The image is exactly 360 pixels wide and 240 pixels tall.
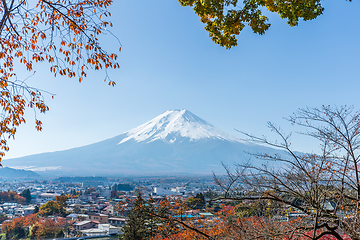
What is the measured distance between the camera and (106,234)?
67.8ft

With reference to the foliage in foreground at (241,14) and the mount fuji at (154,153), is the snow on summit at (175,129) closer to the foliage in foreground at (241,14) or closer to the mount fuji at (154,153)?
the mount fuji at (154,153)

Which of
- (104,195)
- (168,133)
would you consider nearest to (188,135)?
(168,133)

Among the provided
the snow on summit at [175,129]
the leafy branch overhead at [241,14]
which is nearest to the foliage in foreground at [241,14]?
the leafy branch overhead at [241,14]

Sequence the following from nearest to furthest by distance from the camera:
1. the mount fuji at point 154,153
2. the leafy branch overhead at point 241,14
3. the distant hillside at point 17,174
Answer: the leafy branch overhead at point 241,14 → the distant hillside at point 17,174 → the mount fuji at point 154,153

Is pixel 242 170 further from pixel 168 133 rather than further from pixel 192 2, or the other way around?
pixel 168 133

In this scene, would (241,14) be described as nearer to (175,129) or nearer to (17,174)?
(17,174)

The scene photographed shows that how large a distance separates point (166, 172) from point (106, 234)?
111 m

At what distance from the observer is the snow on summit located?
163000 millimetres

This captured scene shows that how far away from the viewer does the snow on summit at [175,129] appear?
163000 millimetres

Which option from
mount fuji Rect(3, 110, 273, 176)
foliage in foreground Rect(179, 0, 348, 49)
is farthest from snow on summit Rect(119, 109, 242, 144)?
foliage in foreground Rect(179, 0, 348, 49)

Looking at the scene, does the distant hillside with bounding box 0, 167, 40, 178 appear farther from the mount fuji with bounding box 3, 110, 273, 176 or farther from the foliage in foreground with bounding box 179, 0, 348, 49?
the foliage in foreground with bounding box 179, 0, 348, 49

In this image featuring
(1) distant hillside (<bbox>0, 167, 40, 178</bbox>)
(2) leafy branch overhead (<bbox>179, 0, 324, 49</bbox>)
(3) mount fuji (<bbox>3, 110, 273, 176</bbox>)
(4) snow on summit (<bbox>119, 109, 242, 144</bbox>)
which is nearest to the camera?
(2) leafy branch overhead (<bbox>179, 0, 324, 49</bbox>)

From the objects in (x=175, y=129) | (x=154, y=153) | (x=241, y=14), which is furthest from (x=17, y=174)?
(x=241, y=14)

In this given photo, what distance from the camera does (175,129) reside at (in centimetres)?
16975
